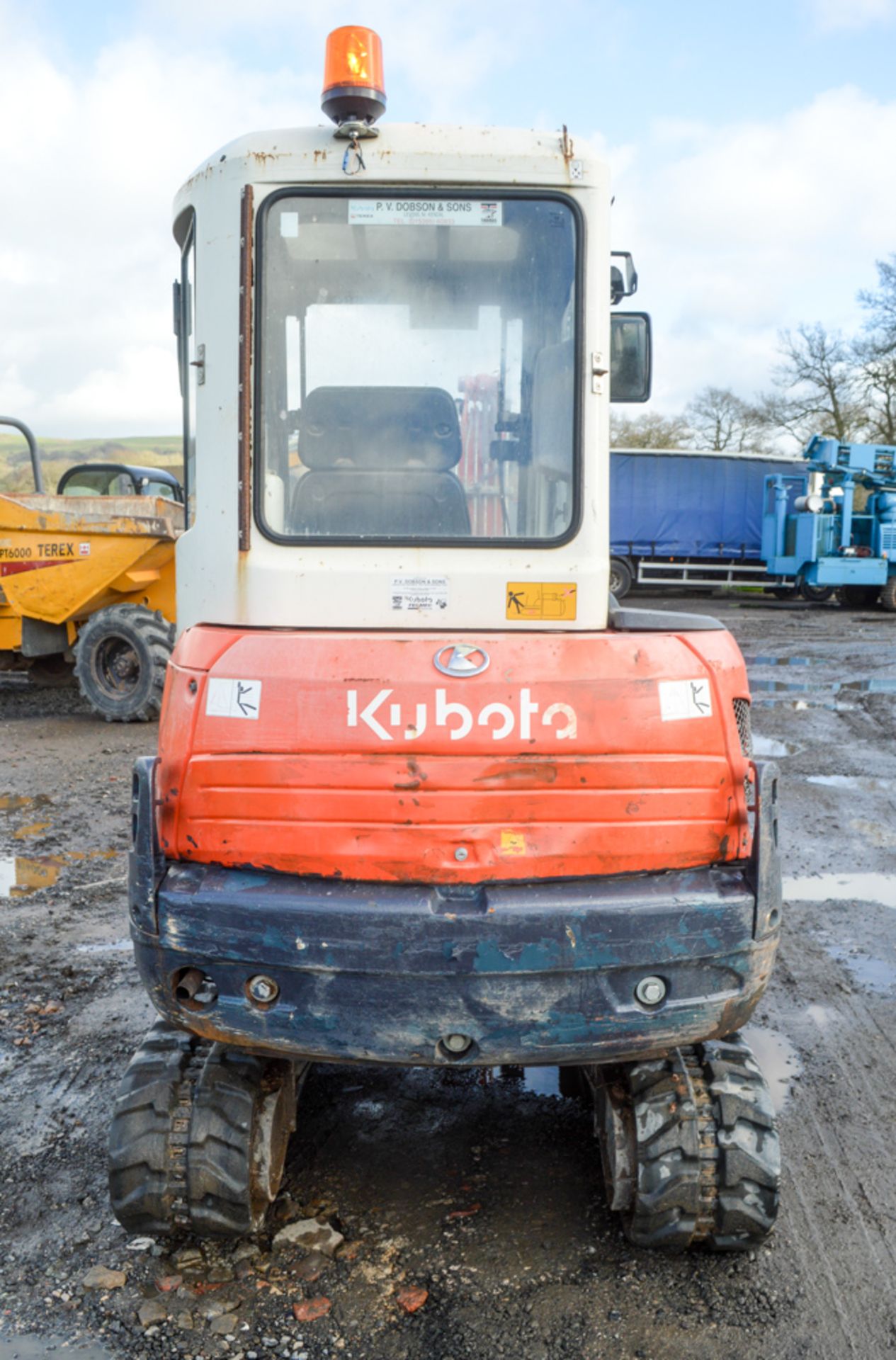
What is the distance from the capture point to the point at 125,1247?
2947 millimetres

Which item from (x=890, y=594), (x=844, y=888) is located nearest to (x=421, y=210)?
(x=844, y=888)

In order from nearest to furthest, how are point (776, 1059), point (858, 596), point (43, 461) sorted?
point (776, 1059) < point (43, 461) < point (858, 596)

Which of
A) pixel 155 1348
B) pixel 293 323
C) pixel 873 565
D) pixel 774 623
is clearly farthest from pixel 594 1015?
pixel 873 565

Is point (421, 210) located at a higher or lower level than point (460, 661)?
higher

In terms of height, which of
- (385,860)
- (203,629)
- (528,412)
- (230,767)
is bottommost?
(385,860)

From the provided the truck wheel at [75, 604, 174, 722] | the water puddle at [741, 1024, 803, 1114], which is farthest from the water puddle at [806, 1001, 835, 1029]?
the truck wheel at [75, 604, 174, 722]

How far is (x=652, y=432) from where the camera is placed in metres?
36.3

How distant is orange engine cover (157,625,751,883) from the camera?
8.48ft

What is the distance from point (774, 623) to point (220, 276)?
1699cm

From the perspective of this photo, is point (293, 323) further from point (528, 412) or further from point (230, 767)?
point (230, 767)

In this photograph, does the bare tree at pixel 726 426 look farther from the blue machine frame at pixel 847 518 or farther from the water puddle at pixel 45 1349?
the water puddle at pixel 45 1349

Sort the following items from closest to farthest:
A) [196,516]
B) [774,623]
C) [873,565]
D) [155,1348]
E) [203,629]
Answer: [155,1348] < [203,629] < [196,516] < [774,623] < [873,565]

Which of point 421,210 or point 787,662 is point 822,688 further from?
point 421,210

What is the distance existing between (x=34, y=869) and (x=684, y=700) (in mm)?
4462
